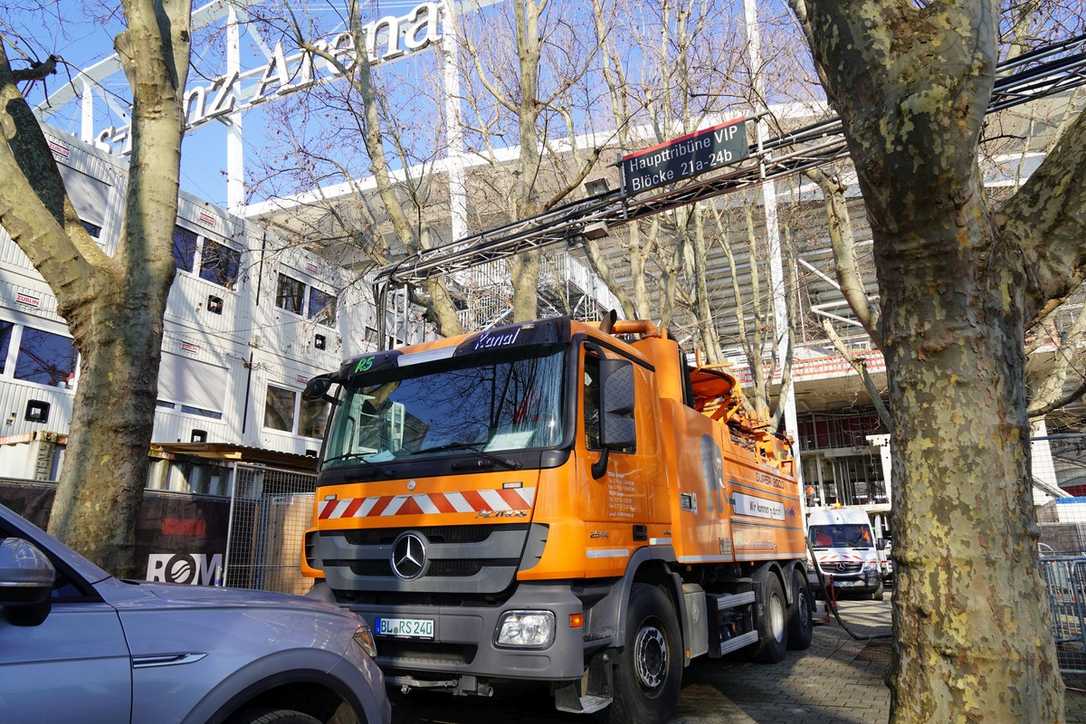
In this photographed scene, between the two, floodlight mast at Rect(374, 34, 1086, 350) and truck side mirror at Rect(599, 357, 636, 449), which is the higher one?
floodlight mast at Rect(374, 34, 1086, 350)

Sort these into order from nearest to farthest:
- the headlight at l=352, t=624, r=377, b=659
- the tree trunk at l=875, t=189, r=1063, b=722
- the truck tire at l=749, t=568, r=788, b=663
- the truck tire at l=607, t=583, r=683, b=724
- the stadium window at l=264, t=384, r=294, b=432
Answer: the tree trunk at l=875, t=189, r=1063, b=722, the headlight at l=352, t=624, r=377, b=659, the truck tire at l=607, t=583, r=683, b=724, the truck tire at l=749, t=568, r=788, b=663, the stadium window at l=264, t=384, r=294, b=432

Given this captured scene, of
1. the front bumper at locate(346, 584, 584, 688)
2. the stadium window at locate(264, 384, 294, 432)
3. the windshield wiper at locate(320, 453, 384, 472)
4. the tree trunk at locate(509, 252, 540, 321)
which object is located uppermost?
the tree trunk at locate(509, 252, 540, 321)

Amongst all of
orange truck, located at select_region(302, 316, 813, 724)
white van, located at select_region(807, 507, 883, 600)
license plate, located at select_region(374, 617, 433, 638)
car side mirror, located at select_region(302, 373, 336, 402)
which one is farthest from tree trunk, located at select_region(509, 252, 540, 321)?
white van, located at select_region(807, 507, 883, 600)

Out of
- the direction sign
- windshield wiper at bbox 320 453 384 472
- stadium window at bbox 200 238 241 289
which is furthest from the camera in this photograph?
stadium window at bbox 200 238 241 289

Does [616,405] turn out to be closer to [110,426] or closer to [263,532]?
[110,426]

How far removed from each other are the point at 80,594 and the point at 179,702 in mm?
493

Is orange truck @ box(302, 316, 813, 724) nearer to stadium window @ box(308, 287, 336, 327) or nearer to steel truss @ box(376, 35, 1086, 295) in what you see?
steel truss @ box(376, 35, 1086, 295)

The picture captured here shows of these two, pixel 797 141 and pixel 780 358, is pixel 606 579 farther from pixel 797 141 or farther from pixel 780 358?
pixel 780 358

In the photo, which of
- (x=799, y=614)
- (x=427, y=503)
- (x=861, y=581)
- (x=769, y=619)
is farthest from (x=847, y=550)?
(x=427, y=503)

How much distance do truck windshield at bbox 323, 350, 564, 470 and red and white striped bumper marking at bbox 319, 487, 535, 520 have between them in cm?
32

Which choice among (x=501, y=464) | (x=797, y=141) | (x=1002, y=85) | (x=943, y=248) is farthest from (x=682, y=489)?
(x=1002, y=85)

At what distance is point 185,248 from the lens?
15016 mm

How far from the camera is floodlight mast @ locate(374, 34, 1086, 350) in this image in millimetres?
7516

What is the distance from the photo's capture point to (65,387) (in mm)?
12586
